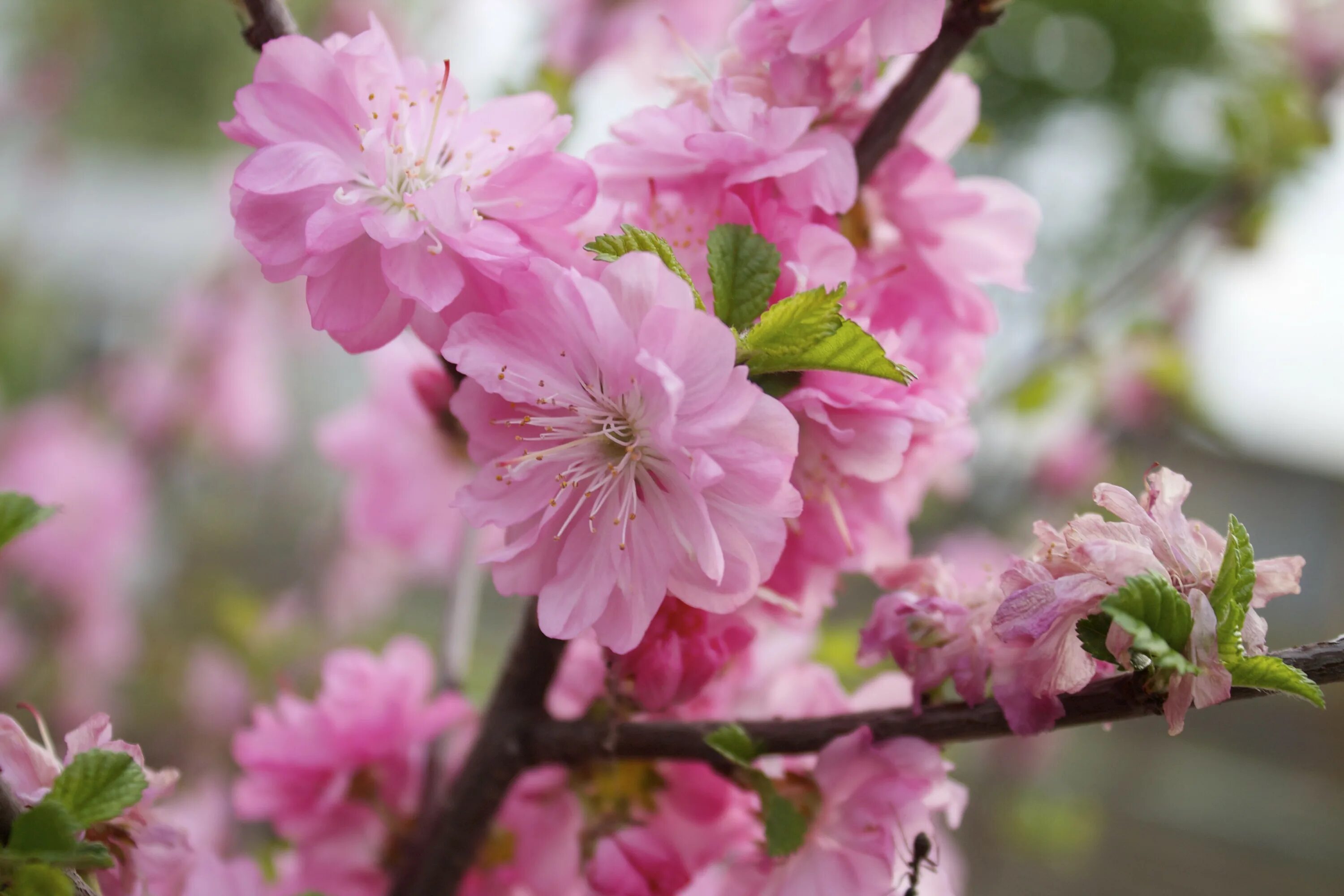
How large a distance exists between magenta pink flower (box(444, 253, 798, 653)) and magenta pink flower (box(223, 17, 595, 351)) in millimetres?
35

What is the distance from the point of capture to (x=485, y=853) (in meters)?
0.61

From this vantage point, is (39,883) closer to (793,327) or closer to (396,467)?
(793,327)

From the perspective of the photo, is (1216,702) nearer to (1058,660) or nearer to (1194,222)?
(1058,660)

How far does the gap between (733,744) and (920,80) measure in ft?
1.05

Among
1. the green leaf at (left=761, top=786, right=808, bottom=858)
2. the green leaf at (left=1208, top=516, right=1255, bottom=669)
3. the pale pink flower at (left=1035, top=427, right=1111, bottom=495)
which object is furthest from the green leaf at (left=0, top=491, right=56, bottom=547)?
the pale pink flower at (left=1035, top=427, right=1111, bottom=495)

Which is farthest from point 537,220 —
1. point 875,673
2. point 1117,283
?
point 1117,283

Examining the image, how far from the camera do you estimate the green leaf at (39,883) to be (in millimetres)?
333

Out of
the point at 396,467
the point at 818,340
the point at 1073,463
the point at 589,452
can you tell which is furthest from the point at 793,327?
the point at 1073,463

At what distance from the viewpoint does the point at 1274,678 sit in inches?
13.8

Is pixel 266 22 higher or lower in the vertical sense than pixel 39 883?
higher

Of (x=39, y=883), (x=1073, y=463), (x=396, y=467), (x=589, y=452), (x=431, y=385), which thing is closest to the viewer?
(x=39, y=883)

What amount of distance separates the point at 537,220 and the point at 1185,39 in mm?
9588

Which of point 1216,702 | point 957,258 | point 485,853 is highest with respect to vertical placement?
point 957,258

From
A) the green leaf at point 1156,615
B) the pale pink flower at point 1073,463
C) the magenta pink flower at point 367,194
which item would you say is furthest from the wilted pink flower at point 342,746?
the pale pink flower at point 1073,463
